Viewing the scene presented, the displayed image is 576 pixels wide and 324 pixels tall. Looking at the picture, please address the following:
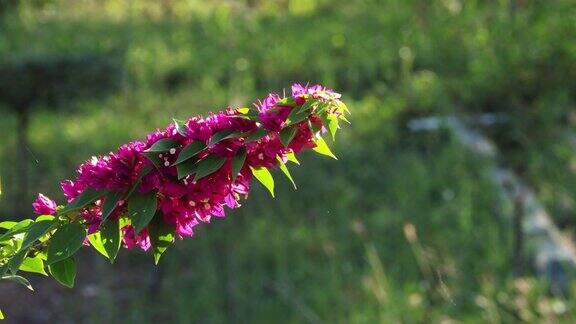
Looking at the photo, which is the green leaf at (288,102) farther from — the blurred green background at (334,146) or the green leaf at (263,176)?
the blurred green background at (334,146)

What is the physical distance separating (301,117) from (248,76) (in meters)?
5.44

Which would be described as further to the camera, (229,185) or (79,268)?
(79,268)

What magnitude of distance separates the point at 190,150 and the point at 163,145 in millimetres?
36

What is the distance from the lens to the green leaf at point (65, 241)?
3.89 feet

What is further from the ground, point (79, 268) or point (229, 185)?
point (229, 185)

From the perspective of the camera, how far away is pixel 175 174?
47.7 inches

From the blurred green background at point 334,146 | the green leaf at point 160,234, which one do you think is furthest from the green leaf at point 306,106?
the blurred green background at point 334,146

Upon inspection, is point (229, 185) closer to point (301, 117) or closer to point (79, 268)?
point (301, 117)

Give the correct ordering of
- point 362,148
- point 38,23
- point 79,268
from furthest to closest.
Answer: point 38,23 < point 362,148 < point 79,268

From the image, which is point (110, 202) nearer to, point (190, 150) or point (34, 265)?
point (190, 150)

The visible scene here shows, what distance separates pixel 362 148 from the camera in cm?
566

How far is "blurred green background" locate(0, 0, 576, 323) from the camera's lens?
429 cm

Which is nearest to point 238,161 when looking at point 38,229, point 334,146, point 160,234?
point 160,234

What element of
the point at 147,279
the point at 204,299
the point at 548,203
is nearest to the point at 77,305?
the point at 147,279
